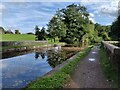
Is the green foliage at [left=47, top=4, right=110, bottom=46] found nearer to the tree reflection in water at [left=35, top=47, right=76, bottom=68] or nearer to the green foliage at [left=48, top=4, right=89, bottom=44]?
the green foliage at [left=48, top=4, right=89, bottom=44]

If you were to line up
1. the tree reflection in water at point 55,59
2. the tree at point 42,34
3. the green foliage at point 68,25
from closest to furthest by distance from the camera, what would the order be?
the tree reflection in water at point 55,59 < the green foliage at point 68,25 < the tree at point 42,34

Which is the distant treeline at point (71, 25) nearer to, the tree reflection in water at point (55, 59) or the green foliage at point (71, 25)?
the green foliage at point (71, 25)

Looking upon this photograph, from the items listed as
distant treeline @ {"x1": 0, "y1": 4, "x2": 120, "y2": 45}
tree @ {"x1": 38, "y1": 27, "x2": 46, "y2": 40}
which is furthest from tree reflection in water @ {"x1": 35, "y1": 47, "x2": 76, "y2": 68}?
tree @ {"x1": 38, "y1": 27, "x2": 46, "y2": 40}

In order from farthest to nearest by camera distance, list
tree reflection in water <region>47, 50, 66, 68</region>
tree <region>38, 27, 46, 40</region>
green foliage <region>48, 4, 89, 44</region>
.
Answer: tree <region>38, 27, 46, 40</region> → green foliage <region>48, 4, 89, 44</region> → tree reflection in water <region>47, 50, 66, 68</region>

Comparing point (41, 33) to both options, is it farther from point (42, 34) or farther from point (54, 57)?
point (54, 57)

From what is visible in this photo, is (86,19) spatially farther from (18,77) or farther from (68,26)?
(18,77)

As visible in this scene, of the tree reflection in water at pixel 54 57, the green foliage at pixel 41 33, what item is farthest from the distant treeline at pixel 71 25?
the tree reflection in water at pixel 54 57

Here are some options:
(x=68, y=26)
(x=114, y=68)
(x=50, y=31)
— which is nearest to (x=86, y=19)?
(x=68, y=26)

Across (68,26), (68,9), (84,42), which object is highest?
(68,9)

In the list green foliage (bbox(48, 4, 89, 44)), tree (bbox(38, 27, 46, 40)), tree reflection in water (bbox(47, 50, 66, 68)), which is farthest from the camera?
tree (bbox(38, 27, 46, 40))

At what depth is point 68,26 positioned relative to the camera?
2911 inches

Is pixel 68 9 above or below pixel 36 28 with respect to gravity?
above

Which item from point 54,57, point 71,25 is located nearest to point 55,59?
point 54,57

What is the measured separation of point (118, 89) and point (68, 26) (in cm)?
6486
